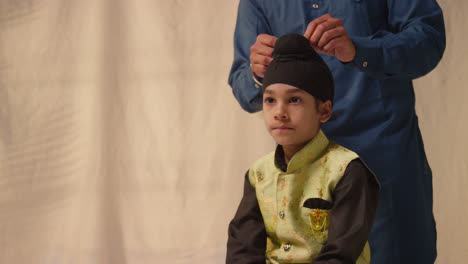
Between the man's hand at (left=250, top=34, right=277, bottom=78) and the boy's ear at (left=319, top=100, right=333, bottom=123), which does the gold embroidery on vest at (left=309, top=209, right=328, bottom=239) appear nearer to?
the boy's ear at (left=319, top=100, right=333, bottom=123)

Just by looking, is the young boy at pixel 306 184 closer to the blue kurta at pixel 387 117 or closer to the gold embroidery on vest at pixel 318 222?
the gold embroidery on vest at pixel 318 222

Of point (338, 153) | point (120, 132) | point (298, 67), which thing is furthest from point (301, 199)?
point (120, 132)

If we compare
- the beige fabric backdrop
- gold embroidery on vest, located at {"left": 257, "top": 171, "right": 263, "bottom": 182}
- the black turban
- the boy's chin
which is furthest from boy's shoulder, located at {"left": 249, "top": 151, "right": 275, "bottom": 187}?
the beige fabric backdrop

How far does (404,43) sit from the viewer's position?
65.6 inches

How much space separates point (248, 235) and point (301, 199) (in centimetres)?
16

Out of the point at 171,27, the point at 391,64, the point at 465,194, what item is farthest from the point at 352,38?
the point at 171,27

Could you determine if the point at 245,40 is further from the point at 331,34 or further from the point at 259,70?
the point at 331,34

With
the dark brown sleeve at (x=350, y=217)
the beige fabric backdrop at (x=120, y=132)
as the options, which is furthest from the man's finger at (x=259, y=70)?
the beige fabric backdrop at (x=120, y=132)

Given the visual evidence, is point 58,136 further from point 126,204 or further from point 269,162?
point 269,162

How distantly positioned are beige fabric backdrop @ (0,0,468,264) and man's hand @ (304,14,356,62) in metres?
1.43

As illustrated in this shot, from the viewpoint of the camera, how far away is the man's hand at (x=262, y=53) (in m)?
1.64

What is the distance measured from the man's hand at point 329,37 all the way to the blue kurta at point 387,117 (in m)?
0.15

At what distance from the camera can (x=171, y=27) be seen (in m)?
3.06

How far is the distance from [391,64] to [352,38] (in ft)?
0.41
